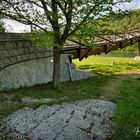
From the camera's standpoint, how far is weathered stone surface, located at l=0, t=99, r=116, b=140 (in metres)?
6.80

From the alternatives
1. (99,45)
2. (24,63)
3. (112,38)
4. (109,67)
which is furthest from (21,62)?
(112,38)

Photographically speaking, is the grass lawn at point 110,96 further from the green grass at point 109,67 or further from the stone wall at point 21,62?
the green grass at point 109,67

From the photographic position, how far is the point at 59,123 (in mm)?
7551

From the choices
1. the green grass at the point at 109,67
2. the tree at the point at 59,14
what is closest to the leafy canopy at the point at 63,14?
the tree at the point at 59,14

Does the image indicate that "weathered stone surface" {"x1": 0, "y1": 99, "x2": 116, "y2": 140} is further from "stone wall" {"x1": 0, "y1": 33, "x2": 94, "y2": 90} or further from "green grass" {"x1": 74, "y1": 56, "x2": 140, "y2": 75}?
→ "green grass" {"x1": 74, "y1": 56, "x2": 140, "y2": 75}

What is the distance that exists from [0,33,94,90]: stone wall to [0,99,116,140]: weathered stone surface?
4.41m

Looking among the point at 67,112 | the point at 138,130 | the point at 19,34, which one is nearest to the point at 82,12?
the point at 19,34

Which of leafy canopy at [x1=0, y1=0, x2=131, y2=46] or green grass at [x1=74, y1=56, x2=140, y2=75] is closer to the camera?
leafy canopy at [x1=0, y1=0, x2=131, y2=46]

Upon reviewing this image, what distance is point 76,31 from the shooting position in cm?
1316

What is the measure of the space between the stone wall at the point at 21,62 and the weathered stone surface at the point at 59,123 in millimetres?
4411

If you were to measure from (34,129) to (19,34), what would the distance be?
27.2 ft

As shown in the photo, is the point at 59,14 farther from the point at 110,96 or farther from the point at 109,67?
the point at 109,67

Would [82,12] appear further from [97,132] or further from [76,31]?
[97,132]

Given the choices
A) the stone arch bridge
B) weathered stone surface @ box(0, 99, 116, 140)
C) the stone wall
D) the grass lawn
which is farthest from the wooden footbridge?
weathered stone surface @ box(0, 99, 116, 140)
